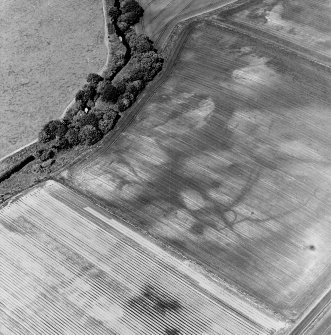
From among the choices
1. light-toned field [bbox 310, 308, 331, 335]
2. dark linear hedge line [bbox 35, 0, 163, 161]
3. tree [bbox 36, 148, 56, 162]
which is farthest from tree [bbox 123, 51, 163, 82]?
light-toned field [bbox 310, 308, 331, 335]

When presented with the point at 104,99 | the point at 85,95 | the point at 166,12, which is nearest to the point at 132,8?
the point at 166,12

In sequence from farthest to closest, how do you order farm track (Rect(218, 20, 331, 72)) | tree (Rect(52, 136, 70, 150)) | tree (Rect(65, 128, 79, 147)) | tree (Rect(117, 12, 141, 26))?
tree (Rect(117, 12, 141, 26))
farm track (Rect(218, 20, 331, 72))
tree (Rect(65, 128, 79, 147))
tree (Rect(52, 136, 70, 150))

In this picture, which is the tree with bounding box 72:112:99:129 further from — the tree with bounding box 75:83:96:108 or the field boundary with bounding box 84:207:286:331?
the field boundary with bounding box 84:207:286:331

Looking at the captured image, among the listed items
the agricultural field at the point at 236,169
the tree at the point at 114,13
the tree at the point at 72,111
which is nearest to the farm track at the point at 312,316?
the agricultural field at the point at 236,169

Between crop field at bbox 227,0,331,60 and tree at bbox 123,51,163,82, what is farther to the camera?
crop field at bbox 227,0,331,60

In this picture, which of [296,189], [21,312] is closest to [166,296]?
[21,312]

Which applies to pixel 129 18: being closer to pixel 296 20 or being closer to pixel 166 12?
pixel 166 12
